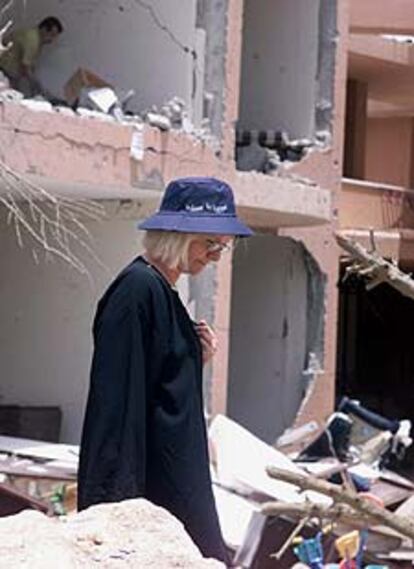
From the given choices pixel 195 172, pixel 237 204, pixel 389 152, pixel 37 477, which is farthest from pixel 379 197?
pixel 37 477

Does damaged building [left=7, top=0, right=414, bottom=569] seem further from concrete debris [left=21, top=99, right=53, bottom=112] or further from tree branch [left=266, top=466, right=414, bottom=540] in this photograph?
tree branch [left=266, top=466, right=414, bottom=540]

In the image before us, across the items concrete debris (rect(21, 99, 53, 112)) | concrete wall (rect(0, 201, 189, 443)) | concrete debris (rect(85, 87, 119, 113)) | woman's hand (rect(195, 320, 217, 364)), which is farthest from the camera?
concrete wall (rect(0, 201, 189, 443))

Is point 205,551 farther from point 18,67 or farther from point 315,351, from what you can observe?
point 315,351

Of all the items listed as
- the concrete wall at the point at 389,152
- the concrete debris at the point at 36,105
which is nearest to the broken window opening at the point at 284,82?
the concrete debris at the point at 36,105

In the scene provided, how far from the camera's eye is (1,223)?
11.6 metres

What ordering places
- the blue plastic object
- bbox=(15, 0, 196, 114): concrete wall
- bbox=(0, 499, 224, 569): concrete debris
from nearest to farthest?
bbox=(0, 499, 224, 569): concrete debris < the blue plastic object < bbox=(15, 0, 196, 114): concrete wall

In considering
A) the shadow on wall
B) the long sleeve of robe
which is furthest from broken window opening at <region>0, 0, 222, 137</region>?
the long sleeve of robe

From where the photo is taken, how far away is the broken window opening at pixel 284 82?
1284cm

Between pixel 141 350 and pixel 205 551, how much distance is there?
52 centimetres

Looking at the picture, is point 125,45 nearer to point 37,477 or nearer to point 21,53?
point 21,53

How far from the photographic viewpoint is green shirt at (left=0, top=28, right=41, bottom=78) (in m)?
10.7

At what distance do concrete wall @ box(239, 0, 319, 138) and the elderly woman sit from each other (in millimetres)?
9472

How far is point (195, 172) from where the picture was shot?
33.4ft

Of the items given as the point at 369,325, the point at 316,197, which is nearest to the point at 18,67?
the point at 316,197
